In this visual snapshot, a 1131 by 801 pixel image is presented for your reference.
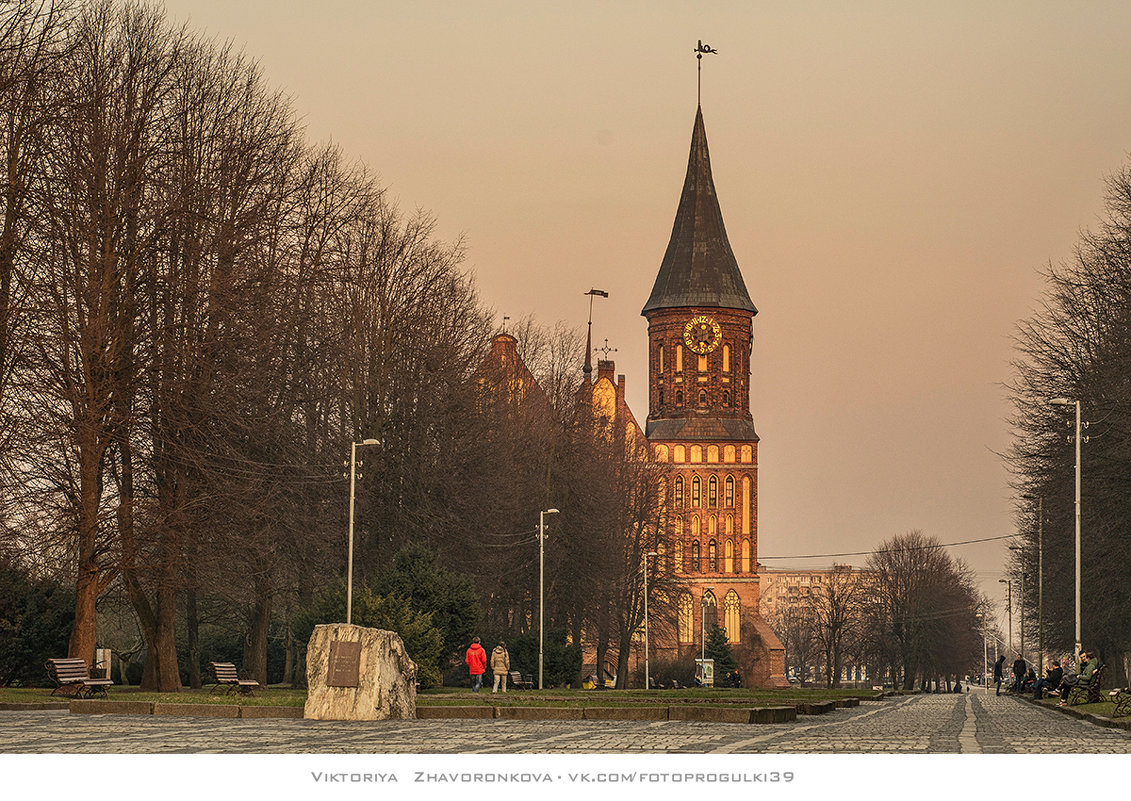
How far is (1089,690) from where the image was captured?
106 feet

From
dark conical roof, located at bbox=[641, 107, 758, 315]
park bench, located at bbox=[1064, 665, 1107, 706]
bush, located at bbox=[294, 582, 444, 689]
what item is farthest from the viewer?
dark conical roof, located at bbox=[641, 107, 758, 315]

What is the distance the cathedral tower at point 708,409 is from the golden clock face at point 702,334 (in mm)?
82

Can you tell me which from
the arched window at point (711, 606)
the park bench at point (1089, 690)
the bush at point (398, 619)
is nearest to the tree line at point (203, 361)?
the bush at point (398, 619)

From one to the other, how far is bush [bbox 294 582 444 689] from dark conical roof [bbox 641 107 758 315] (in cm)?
9446

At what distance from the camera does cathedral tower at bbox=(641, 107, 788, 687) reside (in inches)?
5017

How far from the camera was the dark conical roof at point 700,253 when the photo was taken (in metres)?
130

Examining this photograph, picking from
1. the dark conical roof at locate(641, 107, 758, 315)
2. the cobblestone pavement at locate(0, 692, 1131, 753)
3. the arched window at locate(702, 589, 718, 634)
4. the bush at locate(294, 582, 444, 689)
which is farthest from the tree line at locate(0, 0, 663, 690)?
the dark conical roof at locate(641, 107, 758, 315)

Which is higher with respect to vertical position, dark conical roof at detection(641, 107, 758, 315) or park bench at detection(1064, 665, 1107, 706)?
dark conical roof at detection(641, 107, 758, 315)

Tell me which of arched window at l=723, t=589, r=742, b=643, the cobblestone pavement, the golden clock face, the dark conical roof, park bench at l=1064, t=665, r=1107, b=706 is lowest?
arched window at l=723, t=589, r=742, b=643

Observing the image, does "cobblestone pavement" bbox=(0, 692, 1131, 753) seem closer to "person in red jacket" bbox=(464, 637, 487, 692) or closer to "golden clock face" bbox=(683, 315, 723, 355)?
"person in red jacket" bbox=(464, 637, 487, 692)

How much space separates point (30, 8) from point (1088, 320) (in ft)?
95.3

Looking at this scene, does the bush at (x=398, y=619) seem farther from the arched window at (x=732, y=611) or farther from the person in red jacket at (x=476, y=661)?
the arched window at (x=732, y=611)

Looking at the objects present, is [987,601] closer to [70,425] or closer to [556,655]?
[556,655]

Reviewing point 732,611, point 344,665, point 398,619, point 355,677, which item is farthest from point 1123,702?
point 732,611
